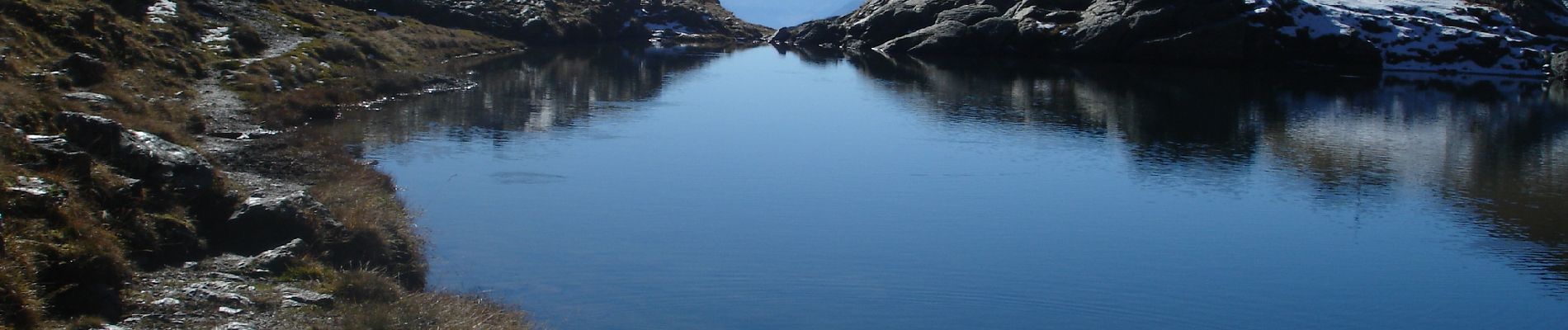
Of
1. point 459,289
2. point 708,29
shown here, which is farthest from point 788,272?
point 708,29

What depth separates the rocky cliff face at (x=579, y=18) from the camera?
70062 millimetres

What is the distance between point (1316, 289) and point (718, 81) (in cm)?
3749

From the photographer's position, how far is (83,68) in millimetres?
24094

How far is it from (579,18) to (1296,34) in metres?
41.2

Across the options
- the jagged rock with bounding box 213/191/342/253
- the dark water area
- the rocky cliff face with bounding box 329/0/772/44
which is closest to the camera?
the jagged rock with bounding box 213/191/342/253

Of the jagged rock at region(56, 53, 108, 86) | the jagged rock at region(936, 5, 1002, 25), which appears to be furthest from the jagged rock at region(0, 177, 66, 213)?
the jagged rock at region(936, 5, 1002, 25)

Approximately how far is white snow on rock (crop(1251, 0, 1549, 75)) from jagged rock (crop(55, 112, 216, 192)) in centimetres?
6664

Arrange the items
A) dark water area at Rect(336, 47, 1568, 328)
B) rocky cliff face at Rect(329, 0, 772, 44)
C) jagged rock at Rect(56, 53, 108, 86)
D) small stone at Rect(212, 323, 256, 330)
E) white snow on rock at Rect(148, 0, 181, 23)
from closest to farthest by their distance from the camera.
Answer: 1. small stone at Rect(212, 323, 256, 330)
2. dark water area at Rect(336, 47, 1568, 328)
3. jagged rock at Rect(56, 53, 108, 86)
4. white snow on rock at Rect(148, 0, 181, 23)
5. rocky cliff face at Rect(329, 0, 772, 44)

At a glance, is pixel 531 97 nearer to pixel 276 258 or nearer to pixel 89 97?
pixel 89 97

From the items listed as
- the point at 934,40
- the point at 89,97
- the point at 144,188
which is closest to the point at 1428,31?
the point at 934,40

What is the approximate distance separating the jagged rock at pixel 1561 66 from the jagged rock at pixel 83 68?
64071 millimetres

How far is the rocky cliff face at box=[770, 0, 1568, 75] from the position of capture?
71.4 m

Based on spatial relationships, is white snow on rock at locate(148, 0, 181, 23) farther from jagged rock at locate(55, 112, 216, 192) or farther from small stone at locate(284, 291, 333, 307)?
small stone at locate(284, 291, 333, 307)

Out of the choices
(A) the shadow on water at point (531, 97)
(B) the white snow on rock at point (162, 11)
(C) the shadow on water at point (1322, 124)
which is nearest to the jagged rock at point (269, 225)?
(A) the shadow on water at point (531, 97)
